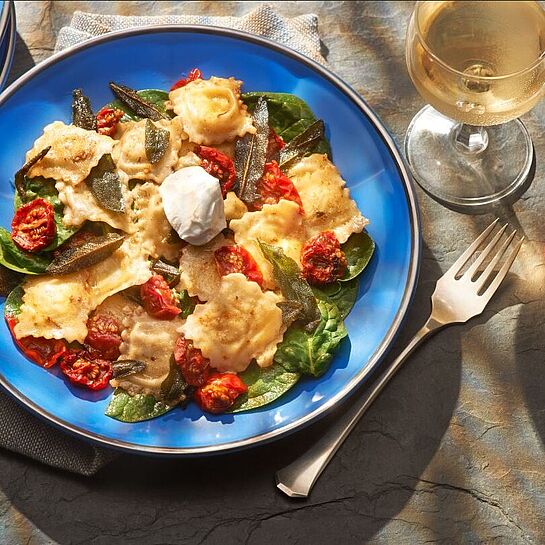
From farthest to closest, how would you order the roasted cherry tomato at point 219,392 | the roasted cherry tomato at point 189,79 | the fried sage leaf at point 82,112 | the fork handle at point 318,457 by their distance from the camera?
1. the roasted cherry tomato at point 189,79
2. the fried sage leaf at point 82,112
3. the fork handle at point 318,457
4. the roasted cherry tomato at point 219,392

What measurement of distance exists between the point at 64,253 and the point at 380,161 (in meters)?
1.61

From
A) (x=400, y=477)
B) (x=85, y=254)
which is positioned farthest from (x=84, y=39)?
(x=400, y=477)

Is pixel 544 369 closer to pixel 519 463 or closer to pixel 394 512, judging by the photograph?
pixel 519 463

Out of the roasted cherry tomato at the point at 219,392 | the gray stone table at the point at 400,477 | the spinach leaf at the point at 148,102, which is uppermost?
the spinach leaf at the point at 148,102

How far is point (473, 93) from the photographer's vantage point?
14.1 ft

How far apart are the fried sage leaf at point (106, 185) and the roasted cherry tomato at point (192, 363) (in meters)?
0.76

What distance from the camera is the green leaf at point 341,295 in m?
4.41

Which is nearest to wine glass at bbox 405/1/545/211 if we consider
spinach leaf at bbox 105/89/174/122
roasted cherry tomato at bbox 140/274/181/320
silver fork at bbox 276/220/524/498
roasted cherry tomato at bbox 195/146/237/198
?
silver fork at bbox 276/220/524/498

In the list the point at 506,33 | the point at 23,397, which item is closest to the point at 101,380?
the point at 23,397

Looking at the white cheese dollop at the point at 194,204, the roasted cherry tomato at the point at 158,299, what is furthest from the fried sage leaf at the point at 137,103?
the roasted cherry tomato at the point at 158,299

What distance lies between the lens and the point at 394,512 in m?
4.41

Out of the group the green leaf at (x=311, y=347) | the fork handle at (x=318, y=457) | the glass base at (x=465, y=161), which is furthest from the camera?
the glass base at (x=465, y=161)

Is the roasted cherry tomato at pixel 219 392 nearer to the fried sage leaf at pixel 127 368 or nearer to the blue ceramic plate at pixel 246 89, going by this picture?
the blue ceramic plate at pixel 246 89

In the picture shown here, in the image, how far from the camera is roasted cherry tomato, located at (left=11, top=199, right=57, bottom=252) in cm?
430
